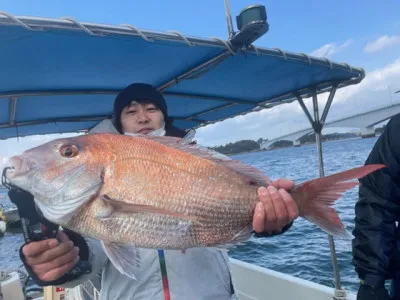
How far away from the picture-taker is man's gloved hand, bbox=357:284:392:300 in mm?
2529

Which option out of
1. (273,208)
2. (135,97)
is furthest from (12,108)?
(273,208)

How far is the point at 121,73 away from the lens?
12.2 ft

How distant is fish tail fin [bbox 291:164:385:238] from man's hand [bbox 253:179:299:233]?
55mm

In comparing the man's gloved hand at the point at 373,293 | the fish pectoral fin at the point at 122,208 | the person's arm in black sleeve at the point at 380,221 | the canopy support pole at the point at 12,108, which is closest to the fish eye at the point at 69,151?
the fish pectoral fin at the point at 122,208

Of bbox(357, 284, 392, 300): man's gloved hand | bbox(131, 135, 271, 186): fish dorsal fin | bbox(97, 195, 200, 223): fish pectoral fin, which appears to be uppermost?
bbox(131, 135, 271, 186): fish dorsal fin

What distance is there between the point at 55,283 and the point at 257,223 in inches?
51.4

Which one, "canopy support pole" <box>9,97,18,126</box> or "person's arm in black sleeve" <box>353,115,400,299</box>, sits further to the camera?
"canopy support pole" <box>9,97,18,126</box>

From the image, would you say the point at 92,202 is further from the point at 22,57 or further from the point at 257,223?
the point at 22,57

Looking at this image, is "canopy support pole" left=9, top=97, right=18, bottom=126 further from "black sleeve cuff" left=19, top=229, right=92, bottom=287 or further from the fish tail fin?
the fish tail fin

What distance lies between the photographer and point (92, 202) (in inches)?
65.5

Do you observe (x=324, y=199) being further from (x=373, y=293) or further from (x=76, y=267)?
(x=76, y=267)

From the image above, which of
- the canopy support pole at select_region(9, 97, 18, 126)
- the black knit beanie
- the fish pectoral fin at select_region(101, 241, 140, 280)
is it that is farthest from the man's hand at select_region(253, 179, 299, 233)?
A: the canopy support pole at select_region(9, 97, 18, 126)

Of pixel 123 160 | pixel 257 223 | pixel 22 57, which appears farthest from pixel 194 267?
pixel 22 57

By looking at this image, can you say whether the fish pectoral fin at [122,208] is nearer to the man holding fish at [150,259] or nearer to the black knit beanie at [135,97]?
the man holding fish at [150,259]
